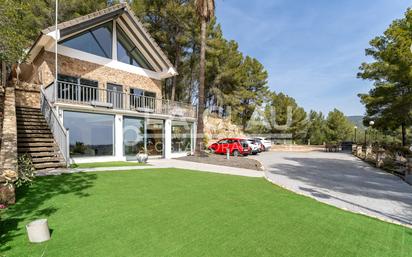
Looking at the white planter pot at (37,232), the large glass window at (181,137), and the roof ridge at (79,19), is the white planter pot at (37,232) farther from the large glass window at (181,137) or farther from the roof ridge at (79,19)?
the large glass window at (181,137)

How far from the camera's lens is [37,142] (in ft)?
30.4

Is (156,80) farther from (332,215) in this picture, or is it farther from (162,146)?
(332,215)

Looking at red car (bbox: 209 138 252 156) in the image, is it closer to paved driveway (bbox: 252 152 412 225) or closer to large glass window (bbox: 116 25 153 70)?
paved driveway (bbox: 252 152 412 225)

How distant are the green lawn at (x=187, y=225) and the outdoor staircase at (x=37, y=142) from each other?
2.46m

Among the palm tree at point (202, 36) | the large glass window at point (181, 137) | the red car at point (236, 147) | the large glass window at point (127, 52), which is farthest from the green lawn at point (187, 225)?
the red car at point (236, 147)

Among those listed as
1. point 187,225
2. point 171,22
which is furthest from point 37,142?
point 171,22

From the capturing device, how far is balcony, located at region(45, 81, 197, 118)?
38.6ft

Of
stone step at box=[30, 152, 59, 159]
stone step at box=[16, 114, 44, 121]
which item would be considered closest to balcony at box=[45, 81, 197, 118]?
stone step at box=[16, 114, 44, 121]

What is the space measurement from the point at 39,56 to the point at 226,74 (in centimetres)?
2077

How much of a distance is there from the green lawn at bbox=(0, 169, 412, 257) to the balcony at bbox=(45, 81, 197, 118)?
6487mm

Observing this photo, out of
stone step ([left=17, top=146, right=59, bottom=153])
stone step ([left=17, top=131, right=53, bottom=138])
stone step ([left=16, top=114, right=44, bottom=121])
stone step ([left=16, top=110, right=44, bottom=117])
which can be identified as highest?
stone step ([left=16, top=110, right=44, bottom=117])

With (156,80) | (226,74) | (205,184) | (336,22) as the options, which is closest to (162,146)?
(156,80)

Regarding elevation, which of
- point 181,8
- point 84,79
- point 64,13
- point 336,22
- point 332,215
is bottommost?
point 332,215

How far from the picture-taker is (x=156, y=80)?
18078 millimetres
